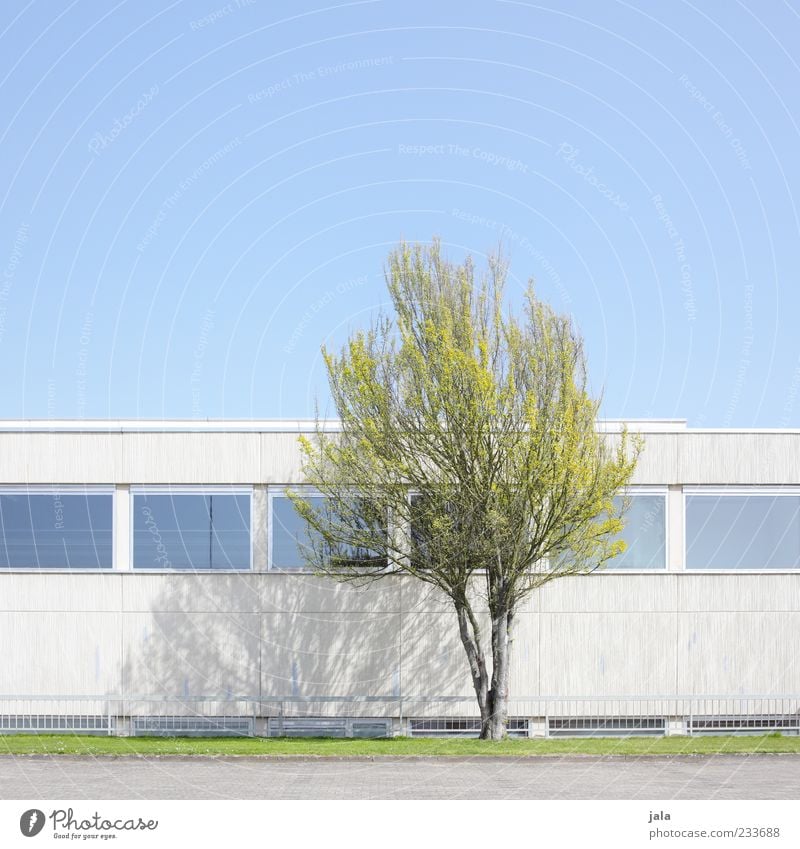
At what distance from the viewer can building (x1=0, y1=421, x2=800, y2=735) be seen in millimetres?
A: 25391

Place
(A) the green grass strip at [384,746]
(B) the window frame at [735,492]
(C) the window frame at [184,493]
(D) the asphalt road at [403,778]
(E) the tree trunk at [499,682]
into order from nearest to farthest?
(D) the asphalt road at [403,778] < (A) the green grass strip at [384,746] < (E) the tree trunk at [499,682] < (C) the window frame at [184,493] < (B) the window frame at [735,492]

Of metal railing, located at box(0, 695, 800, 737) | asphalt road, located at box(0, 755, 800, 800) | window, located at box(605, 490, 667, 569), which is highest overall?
window, located at box(605, 490, 667, 569)

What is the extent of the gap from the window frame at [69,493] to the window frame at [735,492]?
12.9 metres

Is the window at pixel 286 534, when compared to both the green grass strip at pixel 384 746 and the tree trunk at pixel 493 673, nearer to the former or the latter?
the green grass strip at pixel 384 746

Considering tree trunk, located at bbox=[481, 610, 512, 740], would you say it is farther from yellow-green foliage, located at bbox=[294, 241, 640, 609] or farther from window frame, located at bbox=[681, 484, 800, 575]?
window frame, located at bbox=[681, 484, 800, 575]

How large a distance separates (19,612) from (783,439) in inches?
695

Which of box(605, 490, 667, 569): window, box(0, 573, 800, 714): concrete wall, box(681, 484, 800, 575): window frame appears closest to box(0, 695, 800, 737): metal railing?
box(0, 573, 800, 714): concrete wall

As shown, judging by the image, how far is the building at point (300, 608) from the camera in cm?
2539

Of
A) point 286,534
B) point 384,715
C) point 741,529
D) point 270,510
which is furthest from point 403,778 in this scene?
point 741,529

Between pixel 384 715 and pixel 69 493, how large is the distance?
8.66 metres

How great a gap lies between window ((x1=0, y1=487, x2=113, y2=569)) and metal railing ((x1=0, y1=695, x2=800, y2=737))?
9.98 feet

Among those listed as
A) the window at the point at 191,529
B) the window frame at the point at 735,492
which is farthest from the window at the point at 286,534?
the window frame at the point at 735,492

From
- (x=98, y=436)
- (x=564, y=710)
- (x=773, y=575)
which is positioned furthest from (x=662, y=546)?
(x=98, y=436)
